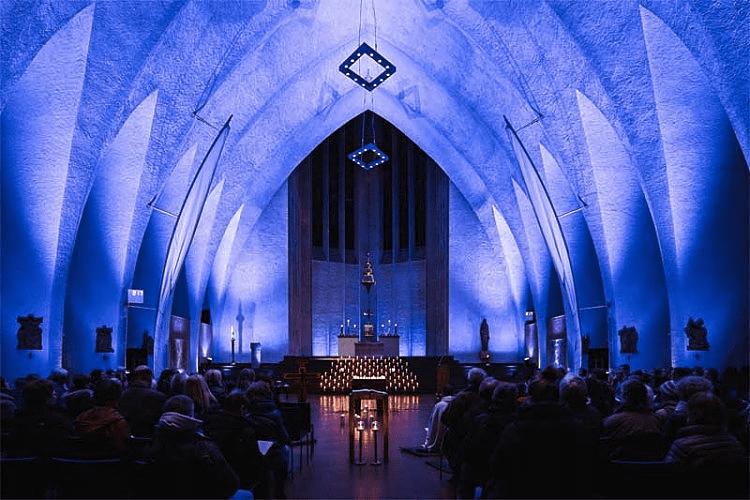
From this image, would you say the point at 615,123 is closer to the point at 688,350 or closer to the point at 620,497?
the point at 688,350

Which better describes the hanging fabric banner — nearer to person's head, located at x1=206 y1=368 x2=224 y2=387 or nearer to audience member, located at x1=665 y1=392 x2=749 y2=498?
person's head, located at x1=206 y1=368 x2=224 y2=387

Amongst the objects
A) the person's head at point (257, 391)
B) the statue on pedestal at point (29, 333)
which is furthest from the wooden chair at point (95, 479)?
the statue on pedestal at point (29, 333)

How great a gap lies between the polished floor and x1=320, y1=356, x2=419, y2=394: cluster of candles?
423 inches

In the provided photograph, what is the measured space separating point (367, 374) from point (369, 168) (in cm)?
685

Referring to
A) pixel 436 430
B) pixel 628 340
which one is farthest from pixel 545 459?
pixel 628 340

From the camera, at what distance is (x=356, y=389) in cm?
958

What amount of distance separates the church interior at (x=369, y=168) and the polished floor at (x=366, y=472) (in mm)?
77

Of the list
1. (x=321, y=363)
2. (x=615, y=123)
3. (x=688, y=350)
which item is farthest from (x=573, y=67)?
(x=321, y=363)

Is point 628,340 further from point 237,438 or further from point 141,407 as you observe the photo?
point 237,438

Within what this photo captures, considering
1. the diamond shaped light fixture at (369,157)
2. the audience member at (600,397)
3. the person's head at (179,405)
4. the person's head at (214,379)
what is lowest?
the audience member at (600,397)

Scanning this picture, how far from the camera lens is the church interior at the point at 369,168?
13195 millimetres

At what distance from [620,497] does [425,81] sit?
760 inches

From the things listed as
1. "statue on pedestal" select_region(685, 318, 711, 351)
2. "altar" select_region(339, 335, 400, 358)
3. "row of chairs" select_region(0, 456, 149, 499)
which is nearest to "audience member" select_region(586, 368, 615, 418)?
"row of chairs" select_region(0, 456, 149, 499)

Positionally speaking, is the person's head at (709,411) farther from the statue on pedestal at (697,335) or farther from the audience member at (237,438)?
the statue on pedestal at (697,335)
